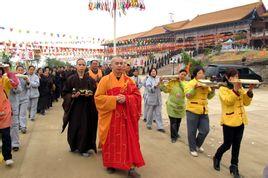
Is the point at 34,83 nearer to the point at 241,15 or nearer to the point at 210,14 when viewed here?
the point at 241,15

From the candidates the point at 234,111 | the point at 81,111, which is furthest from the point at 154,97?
the point at 234,111

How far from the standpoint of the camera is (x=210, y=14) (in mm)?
40969

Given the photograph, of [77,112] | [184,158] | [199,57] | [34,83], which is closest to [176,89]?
[184,158]

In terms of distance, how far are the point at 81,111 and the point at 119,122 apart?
1.24m

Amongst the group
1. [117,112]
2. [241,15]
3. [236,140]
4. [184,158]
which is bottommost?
[184,158]

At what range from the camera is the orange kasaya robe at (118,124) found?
4977 mm

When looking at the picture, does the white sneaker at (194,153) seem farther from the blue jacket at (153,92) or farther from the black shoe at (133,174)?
the blue jacket at (153,92)

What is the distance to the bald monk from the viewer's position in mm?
4977

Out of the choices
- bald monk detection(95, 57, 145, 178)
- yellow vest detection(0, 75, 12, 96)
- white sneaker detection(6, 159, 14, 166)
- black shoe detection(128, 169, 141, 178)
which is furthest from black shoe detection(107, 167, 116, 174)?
yellow vest detection(0, 75, 12, 96)

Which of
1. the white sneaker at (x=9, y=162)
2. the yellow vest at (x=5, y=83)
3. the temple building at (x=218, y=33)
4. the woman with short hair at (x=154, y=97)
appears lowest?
the white sneaker at (x=9, y=162)

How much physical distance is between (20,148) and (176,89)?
328 centimetres

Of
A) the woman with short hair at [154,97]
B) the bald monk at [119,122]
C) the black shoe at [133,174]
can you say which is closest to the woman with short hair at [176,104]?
the woman with short hair at [154,97]

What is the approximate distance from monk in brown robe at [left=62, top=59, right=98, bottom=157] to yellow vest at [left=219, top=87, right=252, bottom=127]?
89.4 inches

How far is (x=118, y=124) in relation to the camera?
507 centimetres
